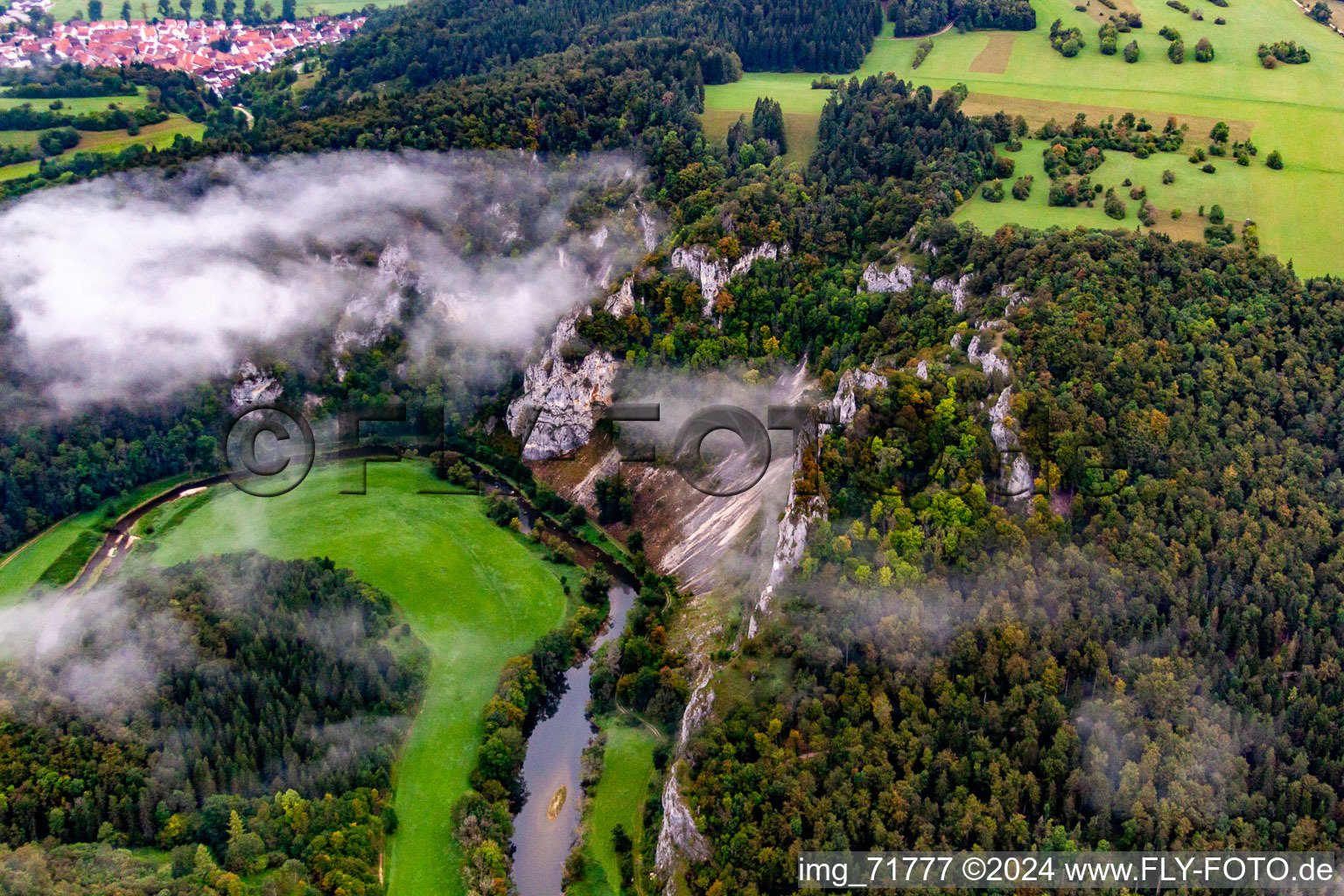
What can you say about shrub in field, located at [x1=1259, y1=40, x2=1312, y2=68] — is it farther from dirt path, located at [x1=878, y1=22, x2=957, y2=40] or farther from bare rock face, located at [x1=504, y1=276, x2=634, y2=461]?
bare rock face, located at [x1=504, y1=276, x2=634, y2=461]

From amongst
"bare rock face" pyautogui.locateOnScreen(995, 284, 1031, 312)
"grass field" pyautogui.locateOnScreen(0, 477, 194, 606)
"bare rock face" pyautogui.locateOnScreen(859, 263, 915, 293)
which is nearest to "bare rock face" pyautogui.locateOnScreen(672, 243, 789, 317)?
"bare rock face" pyautogui.locateOnScreen(859, 263, 915, 293)

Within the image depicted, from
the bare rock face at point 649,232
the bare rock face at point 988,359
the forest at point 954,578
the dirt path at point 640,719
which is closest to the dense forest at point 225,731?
the forest at point 954,578

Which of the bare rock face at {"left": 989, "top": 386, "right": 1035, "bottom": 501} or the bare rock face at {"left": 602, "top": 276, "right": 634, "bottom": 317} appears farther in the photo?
the bare rock face at {"left": 602, "top": 276, "right": 634, "bottom": 317}

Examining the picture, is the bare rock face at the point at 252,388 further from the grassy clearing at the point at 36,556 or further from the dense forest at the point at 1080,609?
the dense forest at the point at 1080,609

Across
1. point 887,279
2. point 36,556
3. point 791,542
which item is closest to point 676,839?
point 791,542

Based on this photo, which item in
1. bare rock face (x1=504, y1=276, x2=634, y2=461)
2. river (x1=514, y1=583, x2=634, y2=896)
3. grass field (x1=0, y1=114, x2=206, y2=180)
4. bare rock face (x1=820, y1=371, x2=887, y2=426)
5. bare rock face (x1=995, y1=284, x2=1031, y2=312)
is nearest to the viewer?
river (x1=514, y1=583, x2=634, y2=896)

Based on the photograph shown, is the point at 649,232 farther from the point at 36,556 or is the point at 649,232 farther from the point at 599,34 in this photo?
the point at 36,556

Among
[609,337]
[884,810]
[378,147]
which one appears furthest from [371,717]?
[378,147]
